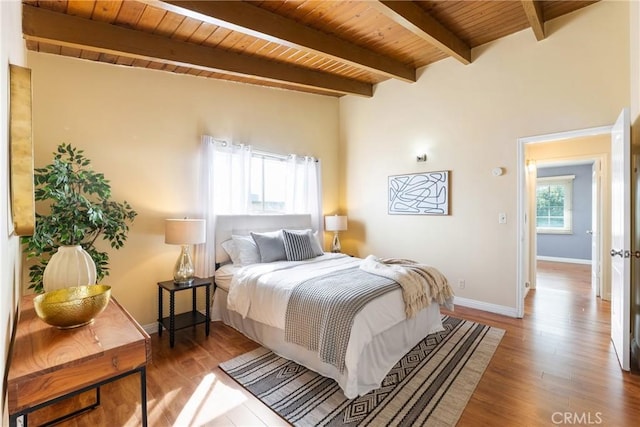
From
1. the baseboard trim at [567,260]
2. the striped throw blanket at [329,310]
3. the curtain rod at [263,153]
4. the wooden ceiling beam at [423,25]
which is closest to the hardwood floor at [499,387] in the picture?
the striped throw blanket at [329,310]

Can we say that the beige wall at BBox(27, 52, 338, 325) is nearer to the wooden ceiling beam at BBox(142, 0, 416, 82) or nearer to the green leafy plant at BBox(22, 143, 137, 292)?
the green leafy plant at BBox(22, 143, 137, 292)

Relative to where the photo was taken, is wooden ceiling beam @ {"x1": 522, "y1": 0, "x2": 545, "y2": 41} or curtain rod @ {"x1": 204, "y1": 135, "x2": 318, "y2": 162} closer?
wooden ceiling beam @ {"x1": 522, "y1": 0, "x2": 545, "y2": 41}

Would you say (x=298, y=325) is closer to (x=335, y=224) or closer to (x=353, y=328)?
(x=353, y=328)

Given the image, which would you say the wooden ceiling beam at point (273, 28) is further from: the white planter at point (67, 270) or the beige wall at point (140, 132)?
the white planter at point (67, 270)

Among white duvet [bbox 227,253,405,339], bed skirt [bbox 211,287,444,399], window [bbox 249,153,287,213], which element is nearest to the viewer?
bed skirt [bbox 211,287,444,399]

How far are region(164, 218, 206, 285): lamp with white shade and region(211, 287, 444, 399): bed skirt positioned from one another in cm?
51

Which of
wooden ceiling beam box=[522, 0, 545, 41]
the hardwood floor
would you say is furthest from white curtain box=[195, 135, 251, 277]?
wooden ceiling beam box=[522, 0, 545, 41]

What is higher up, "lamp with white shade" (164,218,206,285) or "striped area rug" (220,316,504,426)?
"lamp with white shade" (164,218,206,285)

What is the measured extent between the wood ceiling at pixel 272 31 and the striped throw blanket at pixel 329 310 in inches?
89.2

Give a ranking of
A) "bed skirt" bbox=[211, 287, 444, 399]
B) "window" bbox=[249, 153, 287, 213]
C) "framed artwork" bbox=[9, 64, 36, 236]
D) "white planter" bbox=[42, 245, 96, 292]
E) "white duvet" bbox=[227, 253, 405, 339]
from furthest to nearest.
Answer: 1. "window" bbox=[249, 153, 287, 213]
2. "white duvet" bbox=[227, 253, 405, 339]
3. "bed skirt" bbox=[211, 287, 444, 399]
4. "white planter" bbox=[42, 245, 96, 292]
5. "framed artwork" bbox=[9, 64, 36, 236]

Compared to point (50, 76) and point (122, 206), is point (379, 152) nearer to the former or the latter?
point (122, 206)

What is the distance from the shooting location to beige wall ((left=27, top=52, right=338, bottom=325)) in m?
2.78

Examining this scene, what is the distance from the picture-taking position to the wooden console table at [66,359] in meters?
1.10

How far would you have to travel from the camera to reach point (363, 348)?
215 centimetres
